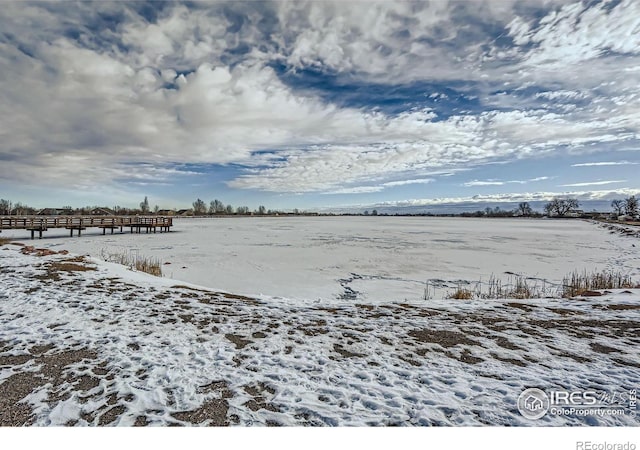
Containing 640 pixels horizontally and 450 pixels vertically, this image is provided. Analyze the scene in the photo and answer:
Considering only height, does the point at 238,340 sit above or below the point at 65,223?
below

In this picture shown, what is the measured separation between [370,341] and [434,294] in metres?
4.96

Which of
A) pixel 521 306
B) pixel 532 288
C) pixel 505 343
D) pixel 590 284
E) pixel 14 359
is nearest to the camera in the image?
pixel 14 359

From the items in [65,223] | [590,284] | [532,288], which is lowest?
[532,288]

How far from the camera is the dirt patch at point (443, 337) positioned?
451cm

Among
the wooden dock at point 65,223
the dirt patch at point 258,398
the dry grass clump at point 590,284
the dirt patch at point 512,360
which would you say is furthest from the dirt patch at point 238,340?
the wooden dock at point 65,223

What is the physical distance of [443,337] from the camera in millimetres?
4742

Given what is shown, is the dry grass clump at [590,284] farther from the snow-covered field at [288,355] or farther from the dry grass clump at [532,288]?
the snow-covered field at [288,355]

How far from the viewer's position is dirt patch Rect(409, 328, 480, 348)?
14.8 ft

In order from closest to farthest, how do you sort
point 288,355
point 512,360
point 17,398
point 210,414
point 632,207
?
point 210,414
point 17,398
point 512,360
point 288,355
point 632,207

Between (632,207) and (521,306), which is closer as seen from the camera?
(521,306)

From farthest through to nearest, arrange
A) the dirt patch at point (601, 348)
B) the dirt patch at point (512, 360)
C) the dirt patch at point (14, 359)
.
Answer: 1. the dirt patch at point (601, 348)
2. the dirt patch at point (512, 360)
3. the dirt patch at point (14, 359)

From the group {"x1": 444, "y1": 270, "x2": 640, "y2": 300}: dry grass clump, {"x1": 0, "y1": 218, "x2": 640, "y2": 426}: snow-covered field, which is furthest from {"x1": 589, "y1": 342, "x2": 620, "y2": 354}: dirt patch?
{"x1": 444, "y1": 270, "x2": 640, "y2": 300}: dry grass clump

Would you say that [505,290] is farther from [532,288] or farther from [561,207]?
[561,207]

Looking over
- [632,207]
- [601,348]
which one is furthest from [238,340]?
[632,207]
